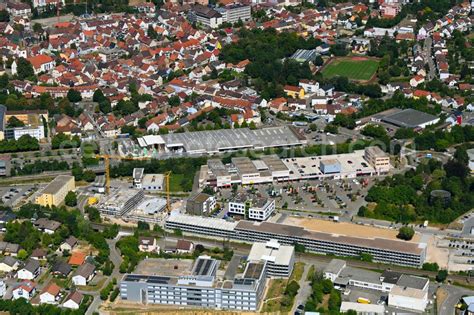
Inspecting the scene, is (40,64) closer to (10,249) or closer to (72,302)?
(10,249)

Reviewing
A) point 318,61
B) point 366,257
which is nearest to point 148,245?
point 366,257

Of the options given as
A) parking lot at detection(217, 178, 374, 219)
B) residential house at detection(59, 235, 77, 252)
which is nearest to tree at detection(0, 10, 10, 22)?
parking lot at detection(217, 178, 374, 219)

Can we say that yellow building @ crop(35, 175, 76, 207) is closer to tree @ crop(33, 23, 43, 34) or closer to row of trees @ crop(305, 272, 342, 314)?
row of trees @ crop(305, 272, 342, 314)

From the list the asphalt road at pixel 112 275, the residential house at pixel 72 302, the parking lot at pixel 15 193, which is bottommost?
the parking lot at pixel 15 193

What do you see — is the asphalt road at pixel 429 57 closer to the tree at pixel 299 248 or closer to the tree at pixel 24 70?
the tree at pixel 299 248

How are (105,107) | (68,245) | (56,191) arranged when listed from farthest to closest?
(105,107)
(56,191)
(68,245)

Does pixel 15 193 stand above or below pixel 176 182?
below

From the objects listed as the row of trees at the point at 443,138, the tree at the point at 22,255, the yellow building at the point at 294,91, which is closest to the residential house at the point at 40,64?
the yellow building at the point at 294,91
